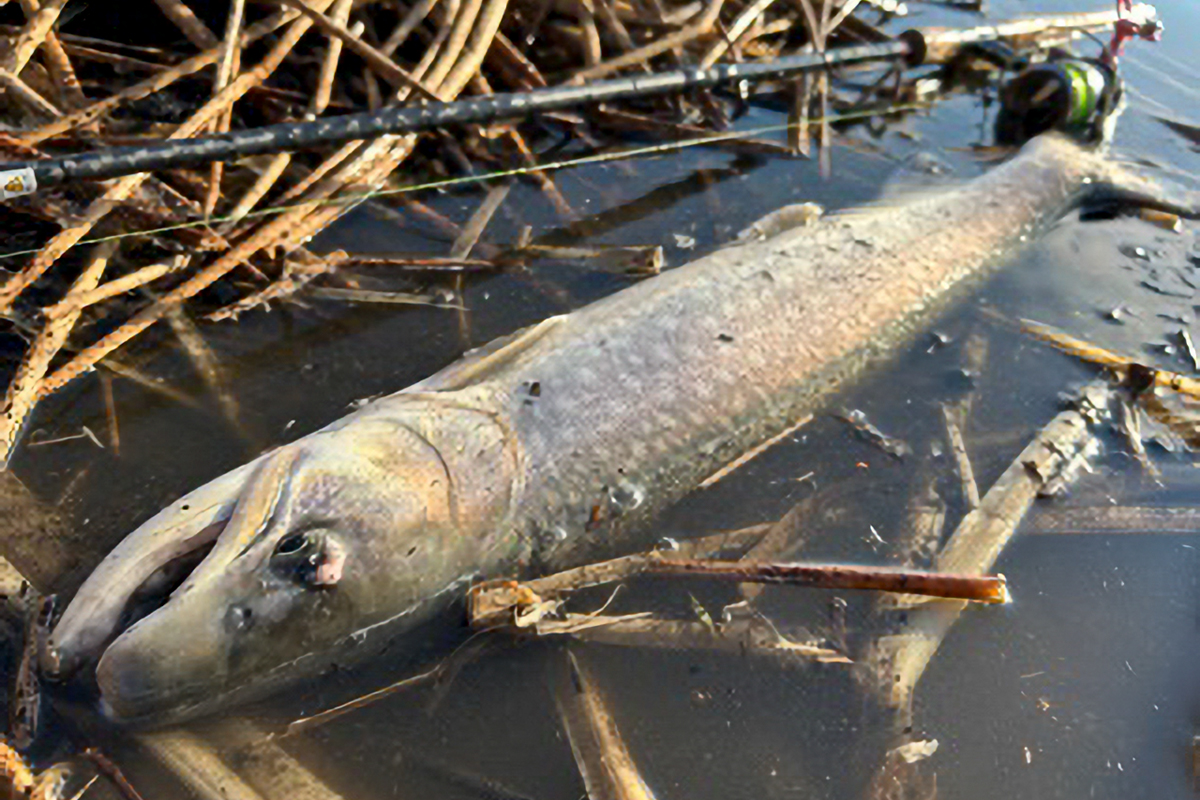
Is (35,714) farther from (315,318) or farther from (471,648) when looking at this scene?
(315,318)

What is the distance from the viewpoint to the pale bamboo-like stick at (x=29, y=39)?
12.8 ft

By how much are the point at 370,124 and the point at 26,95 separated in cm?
125

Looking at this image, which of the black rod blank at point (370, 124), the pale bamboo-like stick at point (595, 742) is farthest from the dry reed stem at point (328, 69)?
the pale bamboo-like stick at point (595, 742)

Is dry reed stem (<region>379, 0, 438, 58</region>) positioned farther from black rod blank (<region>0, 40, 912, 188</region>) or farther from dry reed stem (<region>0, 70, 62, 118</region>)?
dry reed stem (<region>0, 70, 62, 118</region>)

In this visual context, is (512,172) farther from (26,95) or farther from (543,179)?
(26,95)

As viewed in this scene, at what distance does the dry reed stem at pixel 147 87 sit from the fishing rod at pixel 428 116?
28 centimetres

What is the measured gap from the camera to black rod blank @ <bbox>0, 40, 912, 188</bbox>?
3398mm

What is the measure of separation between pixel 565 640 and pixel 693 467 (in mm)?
808

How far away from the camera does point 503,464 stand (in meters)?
3.28

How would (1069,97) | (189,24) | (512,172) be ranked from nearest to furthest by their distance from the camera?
1. (189,24)
2. (512,172)
3. (1069,97)

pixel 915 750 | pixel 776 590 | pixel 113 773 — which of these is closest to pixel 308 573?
pixel 113 773

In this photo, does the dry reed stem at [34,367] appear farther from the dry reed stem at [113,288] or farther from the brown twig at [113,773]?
the brown twig at [113,773]

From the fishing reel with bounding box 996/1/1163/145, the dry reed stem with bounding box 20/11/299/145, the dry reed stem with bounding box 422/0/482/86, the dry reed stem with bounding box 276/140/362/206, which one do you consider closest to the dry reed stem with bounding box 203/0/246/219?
the dry reed stem with bounding box 20/11/299/145

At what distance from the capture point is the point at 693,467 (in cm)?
362
